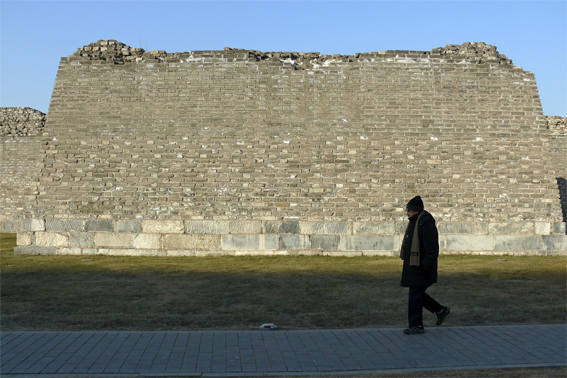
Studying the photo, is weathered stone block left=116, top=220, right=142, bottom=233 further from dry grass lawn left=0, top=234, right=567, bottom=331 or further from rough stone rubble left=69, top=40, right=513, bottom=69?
rough stone rubble left=69, top=40, right=513, bottom=69

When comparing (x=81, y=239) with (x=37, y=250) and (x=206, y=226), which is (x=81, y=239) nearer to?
(x=37, y=250)

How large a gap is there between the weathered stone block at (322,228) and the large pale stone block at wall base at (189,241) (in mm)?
2507

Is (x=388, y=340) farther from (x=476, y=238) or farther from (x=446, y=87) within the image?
(x=446, y=87)

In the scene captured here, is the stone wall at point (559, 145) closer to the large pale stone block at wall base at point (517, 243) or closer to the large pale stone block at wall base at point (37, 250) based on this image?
the large pale stone block at wall base at point (517, 243)

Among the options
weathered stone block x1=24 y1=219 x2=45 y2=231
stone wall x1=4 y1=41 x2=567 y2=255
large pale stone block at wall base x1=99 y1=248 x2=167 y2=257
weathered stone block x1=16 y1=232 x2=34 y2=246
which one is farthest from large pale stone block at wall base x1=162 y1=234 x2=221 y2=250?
weathered stone block x1=16 y1=232 x2=34 y2=246

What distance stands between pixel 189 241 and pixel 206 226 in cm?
66

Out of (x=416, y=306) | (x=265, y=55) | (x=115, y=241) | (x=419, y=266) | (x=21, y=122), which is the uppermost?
(x=265, y=55)

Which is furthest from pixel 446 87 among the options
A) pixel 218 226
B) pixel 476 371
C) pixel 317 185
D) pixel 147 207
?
pixel 476 371

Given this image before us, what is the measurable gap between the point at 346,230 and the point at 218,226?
3.75 metres

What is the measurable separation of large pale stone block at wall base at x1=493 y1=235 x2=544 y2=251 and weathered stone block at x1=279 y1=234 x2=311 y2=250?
562 cm

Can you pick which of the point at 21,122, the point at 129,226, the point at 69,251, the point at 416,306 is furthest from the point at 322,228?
the point at 21,122

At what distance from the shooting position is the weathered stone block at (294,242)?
631 inches

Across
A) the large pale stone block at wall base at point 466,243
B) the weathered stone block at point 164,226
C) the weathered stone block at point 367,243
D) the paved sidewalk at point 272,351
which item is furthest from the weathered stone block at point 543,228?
the weathered stone block at point 164,226

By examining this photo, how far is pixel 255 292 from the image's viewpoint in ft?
34.2
